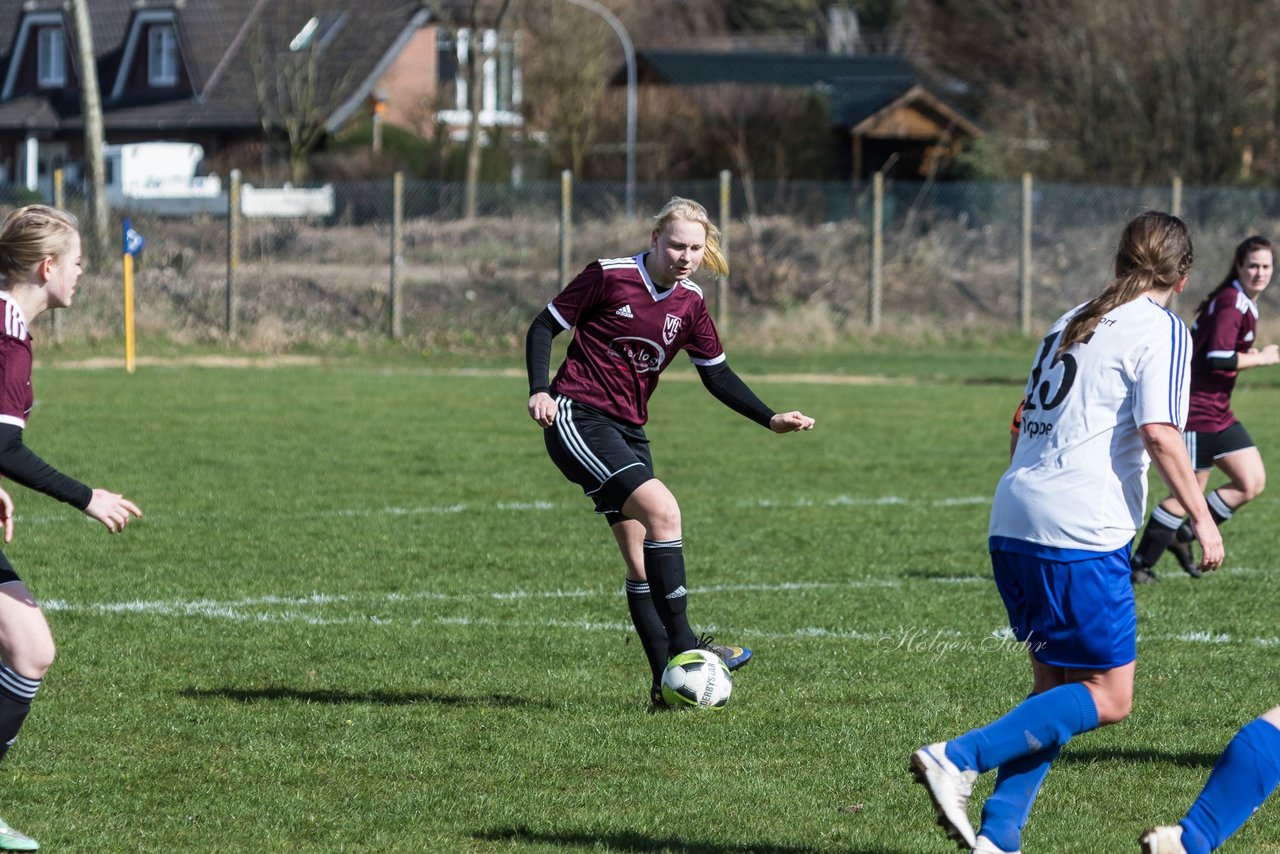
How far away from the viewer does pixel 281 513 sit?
11.1m

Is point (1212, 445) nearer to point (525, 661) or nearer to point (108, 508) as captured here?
point (525, 661)

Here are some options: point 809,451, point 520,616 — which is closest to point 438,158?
point 809,451

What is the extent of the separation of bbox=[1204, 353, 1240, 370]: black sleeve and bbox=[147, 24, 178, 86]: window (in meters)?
45.8

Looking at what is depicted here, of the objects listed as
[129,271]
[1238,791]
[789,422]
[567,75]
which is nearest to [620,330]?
[789,422]

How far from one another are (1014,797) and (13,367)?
287 cm

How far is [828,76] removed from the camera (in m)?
51.7

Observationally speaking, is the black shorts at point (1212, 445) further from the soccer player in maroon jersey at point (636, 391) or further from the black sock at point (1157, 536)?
the soccer player in maroon jersey at point (636, 391)

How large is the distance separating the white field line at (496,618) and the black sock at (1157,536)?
1.38 meters

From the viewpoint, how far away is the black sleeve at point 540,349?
6.35 metres

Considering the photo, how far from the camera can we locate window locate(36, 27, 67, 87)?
5128cm

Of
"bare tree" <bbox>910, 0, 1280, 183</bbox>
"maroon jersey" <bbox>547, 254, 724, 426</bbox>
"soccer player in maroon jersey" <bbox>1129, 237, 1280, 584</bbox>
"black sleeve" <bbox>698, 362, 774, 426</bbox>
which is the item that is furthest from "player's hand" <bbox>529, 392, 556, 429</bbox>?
"bare tree" <bbox>910, 0, 1280, 183</bbox>

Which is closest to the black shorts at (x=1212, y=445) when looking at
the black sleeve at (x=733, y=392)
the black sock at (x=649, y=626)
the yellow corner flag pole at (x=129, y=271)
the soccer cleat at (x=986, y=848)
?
the black sleeve at (x=733, y=392)

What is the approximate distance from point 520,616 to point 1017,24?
36449 millimetres

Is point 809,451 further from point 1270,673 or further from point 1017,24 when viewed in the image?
point 1017,24
